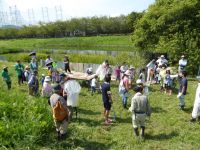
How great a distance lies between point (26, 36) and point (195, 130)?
106 metres

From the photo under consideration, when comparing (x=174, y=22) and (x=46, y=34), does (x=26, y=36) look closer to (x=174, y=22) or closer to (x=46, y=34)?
(x=46, y=34)

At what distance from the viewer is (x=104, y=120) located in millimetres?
14086

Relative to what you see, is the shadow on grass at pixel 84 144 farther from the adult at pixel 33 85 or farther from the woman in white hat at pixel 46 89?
the adult at pixel 33 85

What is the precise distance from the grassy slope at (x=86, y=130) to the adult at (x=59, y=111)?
1.51ft

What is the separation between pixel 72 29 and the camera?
111 metres

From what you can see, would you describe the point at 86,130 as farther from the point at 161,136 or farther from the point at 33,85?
the point at 33,85

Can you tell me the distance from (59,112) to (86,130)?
7.60ft

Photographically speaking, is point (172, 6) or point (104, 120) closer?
point (104, 120)

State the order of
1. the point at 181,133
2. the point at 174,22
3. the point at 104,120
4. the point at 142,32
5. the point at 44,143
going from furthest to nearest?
the point at 142,32
the point at 174,22
the point at 104,120
the point at 181,133
the point at 44,143

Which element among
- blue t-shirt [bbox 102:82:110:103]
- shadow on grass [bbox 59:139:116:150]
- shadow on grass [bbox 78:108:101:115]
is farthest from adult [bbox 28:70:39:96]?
shadow on grass [bbox 59:139:116:150]

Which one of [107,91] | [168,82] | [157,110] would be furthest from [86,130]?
[168,82]

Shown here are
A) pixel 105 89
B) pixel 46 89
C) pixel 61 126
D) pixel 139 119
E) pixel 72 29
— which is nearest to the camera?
pixel 61 126

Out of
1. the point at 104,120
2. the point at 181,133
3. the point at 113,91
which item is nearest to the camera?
the point at 181,133

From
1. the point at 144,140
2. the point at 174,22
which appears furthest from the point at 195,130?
the point at 174,22
